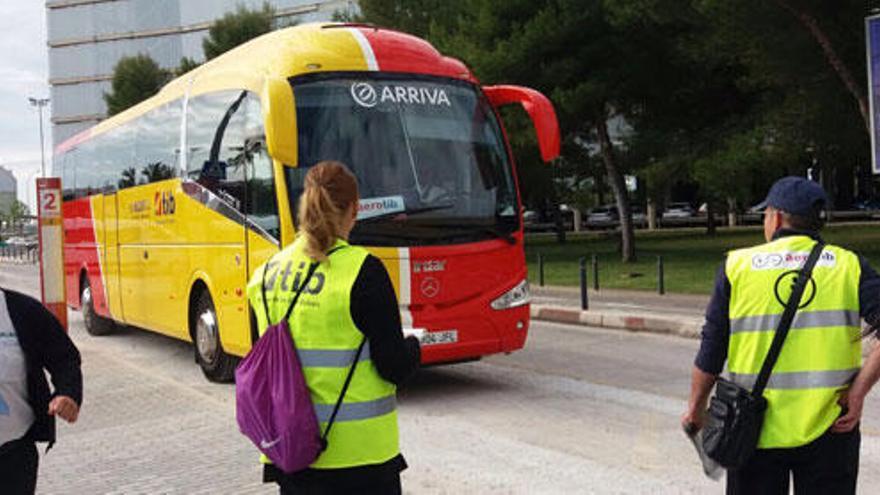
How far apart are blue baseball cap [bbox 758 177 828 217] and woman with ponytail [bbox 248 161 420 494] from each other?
1.49 metres

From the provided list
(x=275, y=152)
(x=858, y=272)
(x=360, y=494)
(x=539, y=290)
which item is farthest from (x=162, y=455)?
(x=539, y=290)

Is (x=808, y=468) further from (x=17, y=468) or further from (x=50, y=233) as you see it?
(x=50, y=233)

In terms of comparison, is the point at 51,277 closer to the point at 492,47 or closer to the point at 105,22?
the point at 492,47

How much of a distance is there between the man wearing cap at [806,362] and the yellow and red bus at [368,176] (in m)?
5.07

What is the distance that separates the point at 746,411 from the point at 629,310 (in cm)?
1241

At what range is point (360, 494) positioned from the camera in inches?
124

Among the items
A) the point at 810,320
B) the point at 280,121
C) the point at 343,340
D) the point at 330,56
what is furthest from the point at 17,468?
the point at 330,56

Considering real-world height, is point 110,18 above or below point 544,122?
above

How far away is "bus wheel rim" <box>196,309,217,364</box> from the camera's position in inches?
391

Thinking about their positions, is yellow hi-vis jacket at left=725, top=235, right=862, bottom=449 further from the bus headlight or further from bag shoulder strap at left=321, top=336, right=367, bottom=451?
the bus headlight

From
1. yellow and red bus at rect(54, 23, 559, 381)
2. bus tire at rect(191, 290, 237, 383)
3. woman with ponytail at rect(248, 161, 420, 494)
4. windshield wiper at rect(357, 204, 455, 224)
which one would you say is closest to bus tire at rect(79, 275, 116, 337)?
yellow and red bus at rect(54, 23, 559, 381)

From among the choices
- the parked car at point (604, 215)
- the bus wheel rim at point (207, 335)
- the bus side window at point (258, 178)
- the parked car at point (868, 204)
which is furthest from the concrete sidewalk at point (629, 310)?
the parked car at point (604, 215)

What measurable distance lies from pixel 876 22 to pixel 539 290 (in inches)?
339

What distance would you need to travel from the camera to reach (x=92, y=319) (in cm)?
1532
